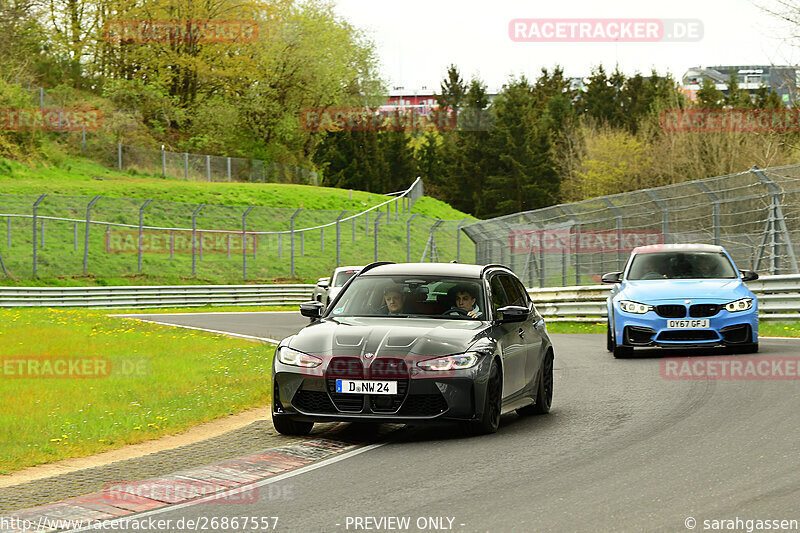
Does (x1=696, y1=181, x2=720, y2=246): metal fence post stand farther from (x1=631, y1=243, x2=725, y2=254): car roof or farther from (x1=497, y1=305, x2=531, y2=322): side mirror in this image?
(x1=497, y1=305, x2=531, y2=322): side mirror

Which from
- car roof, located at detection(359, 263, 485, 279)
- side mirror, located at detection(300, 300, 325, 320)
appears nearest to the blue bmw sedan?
car roof, located at detection(359, 263, 485, 279)

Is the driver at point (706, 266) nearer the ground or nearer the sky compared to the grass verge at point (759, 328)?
nearer the sky

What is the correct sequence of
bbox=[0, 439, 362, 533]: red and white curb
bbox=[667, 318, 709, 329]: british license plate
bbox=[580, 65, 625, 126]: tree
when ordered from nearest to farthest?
bbox=[0, 439, 362, 533]: red and white curb, bbox=[667, 318, 709, 329]: british license plate, bbox=[580, 65, 625, 126]: tree

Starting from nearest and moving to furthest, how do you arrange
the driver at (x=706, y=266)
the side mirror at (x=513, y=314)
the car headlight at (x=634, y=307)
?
1. the side mirror at (x=513, y=314)
2. the car headlight at (x=634, y=307)
3. the driver at (x=706, y=266)

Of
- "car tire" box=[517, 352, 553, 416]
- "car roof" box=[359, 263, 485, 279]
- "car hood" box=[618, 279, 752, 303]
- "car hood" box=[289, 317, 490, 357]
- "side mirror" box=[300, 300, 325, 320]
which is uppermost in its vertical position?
"car roof" box=[359, 263, 485, 279]

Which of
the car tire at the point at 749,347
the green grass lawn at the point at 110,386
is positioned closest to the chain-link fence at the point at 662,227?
the car tire at the point at 749,347

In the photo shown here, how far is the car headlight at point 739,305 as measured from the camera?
1614cm

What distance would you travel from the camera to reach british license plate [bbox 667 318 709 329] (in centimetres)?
1606

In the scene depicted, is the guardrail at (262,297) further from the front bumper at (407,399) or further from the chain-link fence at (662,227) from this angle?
the front bumper at (407,399)

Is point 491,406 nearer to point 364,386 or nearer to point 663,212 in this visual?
point 364,386

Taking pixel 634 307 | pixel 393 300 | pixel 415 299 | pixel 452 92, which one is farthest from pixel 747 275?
pixel 452 92

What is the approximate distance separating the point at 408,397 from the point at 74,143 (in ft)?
212

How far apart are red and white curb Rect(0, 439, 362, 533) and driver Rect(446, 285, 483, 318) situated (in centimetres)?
193

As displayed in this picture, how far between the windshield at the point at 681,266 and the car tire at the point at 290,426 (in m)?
8.86
